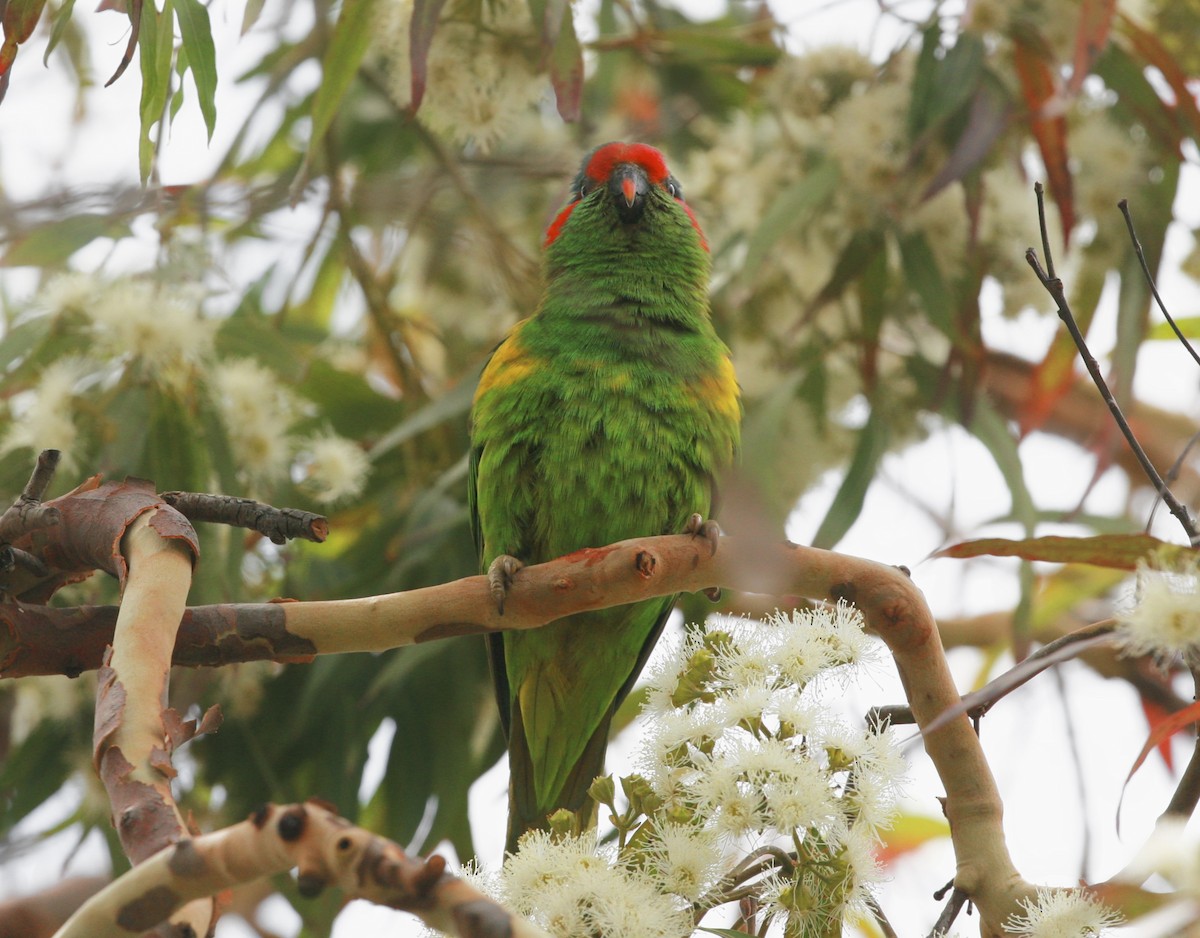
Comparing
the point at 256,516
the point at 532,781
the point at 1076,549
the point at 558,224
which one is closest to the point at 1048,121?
the point at 558,224

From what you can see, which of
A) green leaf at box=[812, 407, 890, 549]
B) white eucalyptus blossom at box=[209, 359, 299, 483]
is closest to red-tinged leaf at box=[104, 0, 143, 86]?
white eucalyptus blossom at box=[209, 359, 299, 483]

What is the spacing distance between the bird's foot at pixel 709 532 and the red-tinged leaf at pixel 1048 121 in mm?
1128

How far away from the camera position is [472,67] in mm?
3174

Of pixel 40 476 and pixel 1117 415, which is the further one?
pixel 40 476

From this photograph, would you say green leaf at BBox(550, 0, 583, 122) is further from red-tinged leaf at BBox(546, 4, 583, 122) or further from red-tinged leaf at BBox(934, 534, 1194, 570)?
red-tinged leaf at BBox(934, 534, 1194, 570)

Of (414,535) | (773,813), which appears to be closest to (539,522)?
(414,535)

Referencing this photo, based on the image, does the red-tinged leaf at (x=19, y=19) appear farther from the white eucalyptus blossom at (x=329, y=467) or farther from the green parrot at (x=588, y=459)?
the white eucalyptus blossom at (x=329, y=467)

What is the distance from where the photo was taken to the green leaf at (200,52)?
2.03 metres

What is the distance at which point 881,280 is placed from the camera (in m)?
3.55

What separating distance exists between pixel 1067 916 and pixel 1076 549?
18.5 inches

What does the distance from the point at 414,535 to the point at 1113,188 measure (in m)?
2.09

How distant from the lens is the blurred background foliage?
2.95 metres

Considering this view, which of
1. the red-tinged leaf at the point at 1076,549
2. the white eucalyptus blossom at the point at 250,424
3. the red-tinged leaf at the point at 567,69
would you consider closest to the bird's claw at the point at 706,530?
the red-tinged leaf at the point at 1076,549

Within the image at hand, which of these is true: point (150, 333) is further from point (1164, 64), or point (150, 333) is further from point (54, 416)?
point (1164, 64)
